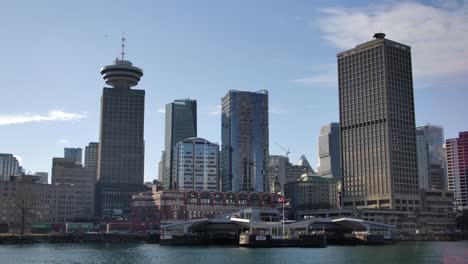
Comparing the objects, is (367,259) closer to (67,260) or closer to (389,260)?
(389,260)

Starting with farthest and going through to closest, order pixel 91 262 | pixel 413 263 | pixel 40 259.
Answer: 1. pixel 40 259
2. pixel 91 262
3. pixel 413 263

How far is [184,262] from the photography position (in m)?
146

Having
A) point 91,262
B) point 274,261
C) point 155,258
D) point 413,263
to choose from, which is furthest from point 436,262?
point 91,262

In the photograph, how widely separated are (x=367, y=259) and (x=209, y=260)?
129 feet

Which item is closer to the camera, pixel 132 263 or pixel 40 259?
pixel 132 263

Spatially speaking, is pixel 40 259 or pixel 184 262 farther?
pixel 40 259

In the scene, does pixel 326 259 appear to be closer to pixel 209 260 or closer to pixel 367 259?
pixel 367 259

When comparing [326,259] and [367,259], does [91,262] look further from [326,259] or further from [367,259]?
[367,259]

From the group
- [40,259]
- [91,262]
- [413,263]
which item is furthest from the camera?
[40,259]

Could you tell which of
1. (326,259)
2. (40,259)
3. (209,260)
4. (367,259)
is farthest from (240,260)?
(40,259)

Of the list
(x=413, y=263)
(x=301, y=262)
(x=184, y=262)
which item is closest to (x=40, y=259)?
(x=184, y=262)

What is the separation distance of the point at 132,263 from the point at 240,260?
2629cm

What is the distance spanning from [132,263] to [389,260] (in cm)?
6195

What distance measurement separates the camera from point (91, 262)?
A: 488 ft
